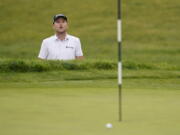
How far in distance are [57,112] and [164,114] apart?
27.1 inches

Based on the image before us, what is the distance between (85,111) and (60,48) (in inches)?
124

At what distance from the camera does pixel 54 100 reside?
487 cm

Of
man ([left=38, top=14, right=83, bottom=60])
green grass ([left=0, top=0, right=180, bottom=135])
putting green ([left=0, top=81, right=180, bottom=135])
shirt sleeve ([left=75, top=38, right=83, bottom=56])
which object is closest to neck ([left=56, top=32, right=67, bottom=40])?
man ([left=38, top=14, right=83, bottom=60])

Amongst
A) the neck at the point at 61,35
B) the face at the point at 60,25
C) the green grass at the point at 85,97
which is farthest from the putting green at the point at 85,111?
the neck at the point at 61,35

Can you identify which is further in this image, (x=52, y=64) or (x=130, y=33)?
(x=130, y=33)

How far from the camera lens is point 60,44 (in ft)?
24.3

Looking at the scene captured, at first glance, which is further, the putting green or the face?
the face

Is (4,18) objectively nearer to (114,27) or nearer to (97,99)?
(114,27)

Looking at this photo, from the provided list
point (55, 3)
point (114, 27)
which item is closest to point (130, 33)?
point (114, 27)

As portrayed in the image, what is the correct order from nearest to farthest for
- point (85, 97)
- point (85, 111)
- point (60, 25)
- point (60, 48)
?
point (85, 111), point (85, 97), point (60, 25), point (60, 48)

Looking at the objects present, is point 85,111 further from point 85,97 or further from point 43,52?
point 43,52

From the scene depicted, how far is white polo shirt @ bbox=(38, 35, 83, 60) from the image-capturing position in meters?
7.41

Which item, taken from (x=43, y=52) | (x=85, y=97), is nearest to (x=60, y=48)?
(x=43, y=52)

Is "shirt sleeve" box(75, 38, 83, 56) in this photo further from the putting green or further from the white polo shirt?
the putting green
